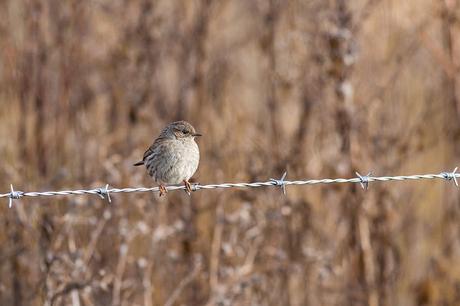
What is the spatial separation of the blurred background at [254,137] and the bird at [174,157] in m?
1.04

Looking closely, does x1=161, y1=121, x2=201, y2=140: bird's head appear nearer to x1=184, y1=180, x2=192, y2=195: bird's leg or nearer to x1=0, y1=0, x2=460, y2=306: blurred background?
x1=184, y1=180, x2=192, y2=195: bird's leg

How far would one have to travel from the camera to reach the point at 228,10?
11.3 m

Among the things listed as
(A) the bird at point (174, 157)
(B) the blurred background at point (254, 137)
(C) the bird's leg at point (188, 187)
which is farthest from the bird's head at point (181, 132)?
(B) the blurred background at point (254, 137)

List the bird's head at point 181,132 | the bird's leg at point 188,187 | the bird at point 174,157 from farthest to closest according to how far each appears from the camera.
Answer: the bird's head at point 181,132, the bird at point 174,157, the bird's leg at point 188,187

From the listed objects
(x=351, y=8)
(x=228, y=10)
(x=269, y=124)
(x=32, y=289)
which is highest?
(x=228, y=10)

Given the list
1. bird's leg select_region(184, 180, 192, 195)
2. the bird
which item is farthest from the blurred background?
bird's leg select_region(184, 180, 192, 195)

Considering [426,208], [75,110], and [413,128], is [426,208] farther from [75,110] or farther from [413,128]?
[75,110]

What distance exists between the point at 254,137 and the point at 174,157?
285 cm

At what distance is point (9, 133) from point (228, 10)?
3162 millimetres

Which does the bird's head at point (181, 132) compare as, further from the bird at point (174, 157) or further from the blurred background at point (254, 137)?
the blurred background at point (254, 137)

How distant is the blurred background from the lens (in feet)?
29.0

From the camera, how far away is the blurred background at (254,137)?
8.85m

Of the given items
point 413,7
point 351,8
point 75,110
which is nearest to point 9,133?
point 75,110

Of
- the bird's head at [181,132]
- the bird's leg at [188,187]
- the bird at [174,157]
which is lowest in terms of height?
the bird's leg at [188,187]
